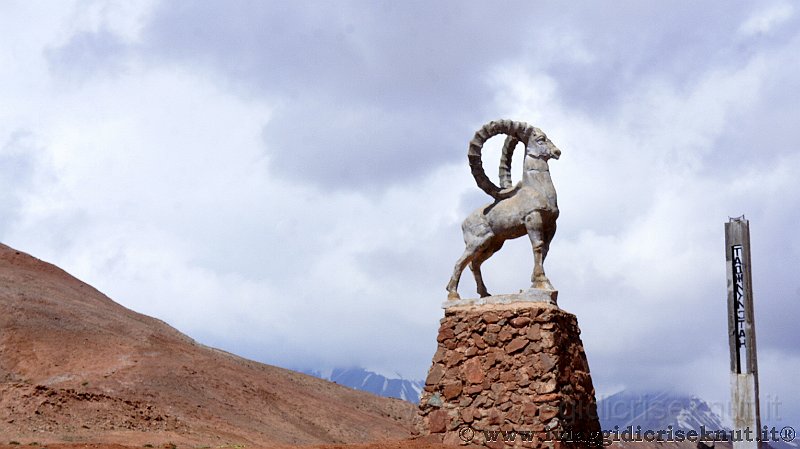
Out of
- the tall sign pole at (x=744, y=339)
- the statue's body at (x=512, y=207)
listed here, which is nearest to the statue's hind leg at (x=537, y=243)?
the statue's body at (x=512, y=207)

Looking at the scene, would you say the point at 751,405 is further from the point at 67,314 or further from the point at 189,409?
the point at 67,314

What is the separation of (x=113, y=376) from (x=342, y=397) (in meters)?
12.3

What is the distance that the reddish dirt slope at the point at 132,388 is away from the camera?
26.0 meters

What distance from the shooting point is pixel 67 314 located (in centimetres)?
3572

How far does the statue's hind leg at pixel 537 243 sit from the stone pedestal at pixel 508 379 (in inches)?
17.6

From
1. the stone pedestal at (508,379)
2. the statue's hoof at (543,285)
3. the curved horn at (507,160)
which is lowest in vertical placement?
the stone pedestal at (508,379)

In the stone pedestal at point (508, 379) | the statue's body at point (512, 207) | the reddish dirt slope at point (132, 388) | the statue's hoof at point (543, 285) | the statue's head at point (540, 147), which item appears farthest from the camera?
the reddish dirt slope at point (132, 388)

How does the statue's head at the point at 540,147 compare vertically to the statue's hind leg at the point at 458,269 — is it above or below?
above

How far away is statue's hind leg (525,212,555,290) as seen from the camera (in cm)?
1444

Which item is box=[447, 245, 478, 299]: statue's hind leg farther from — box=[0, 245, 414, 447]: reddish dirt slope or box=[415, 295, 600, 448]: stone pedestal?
box=[0, 245, 414, 447]: reddish dirt slope

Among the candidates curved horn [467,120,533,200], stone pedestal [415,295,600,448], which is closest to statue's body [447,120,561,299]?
curved horn [467,120,533,200]

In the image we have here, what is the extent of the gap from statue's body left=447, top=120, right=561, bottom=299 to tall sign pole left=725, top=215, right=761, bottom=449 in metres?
5.26

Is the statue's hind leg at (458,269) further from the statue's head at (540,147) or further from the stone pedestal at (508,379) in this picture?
the statue's head at (540,147)

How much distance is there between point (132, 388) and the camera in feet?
98.8
